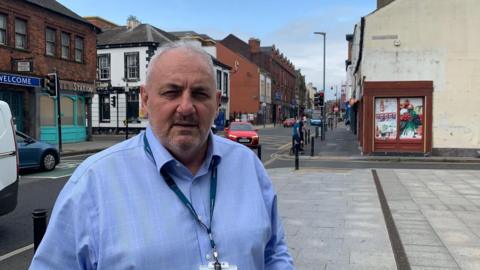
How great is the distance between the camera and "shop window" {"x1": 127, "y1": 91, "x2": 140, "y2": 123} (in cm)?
3928

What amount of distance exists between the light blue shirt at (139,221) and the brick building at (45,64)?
2168cm

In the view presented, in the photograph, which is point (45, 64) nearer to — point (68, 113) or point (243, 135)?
point (68, 113)

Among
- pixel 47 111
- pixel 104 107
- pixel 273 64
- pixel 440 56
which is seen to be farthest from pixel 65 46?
pixel 273 64

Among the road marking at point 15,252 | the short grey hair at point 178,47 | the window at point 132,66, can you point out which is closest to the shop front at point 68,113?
the window at point 132,66

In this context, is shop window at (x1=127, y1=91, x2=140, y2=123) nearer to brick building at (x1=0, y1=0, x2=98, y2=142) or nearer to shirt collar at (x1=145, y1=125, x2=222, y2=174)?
brick building at (x1=0, y1=0, x2=98, y2=142)

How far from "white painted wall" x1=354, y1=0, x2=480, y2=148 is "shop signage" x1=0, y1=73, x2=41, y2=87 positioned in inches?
618

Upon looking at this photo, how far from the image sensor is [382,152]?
64.1ft

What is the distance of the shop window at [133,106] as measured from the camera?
3928 centimetres

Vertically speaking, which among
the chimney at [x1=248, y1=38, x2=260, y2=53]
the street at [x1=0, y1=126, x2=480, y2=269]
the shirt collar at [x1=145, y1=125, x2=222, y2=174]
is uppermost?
the chimney at [x1=248, y1=38, x2=260, y2=53]

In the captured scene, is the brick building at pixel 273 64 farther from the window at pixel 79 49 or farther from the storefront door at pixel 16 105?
the storefront door at pixel 16 105

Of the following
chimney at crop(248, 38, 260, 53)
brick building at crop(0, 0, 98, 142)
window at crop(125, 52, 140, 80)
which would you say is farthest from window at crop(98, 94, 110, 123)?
chimney at crop(248, 38, 260, 53)

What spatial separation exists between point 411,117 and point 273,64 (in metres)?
67.4

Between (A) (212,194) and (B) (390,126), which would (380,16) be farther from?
(A) (212,194)

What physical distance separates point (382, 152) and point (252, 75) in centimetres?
5065
